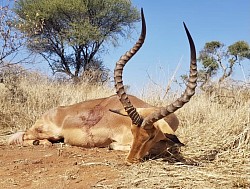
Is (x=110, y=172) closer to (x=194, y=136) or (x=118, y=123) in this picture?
(x=118, y=123)

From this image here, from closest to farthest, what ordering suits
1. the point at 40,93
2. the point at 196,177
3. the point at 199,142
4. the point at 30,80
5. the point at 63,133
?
the point at 196,177 → the point at 199,142 → the point at 63,133 → the point at 40,93 → the point at 30,80

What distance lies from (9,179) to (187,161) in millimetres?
2069

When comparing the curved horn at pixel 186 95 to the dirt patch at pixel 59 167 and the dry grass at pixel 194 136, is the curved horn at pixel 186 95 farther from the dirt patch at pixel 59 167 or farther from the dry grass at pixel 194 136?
the dirt patch at pixel 59 167

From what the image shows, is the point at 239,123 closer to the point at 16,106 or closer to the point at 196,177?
the point at 196,177

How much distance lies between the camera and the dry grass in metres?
3.97

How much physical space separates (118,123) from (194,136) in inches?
47.9

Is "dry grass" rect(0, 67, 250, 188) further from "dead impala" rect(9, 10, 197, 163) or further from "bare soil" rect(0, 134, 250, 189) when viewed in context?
"dead impala" rect(9, 10, 197, 163)

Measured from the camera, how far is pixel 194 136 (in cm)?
634

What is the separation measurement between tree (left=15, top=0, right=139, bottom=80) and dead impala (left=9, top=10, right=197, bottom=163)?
52.8ft

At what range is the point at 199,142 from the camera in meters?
5.87

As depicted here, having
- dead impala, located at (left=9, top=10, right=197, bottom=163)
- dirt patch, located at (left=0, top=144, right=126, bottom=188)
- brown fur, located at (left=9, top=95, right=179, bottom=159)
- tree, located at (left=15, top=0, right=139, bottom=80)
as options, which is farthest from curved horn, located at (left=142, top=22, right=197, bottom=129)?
tree, located at (left=15, top=0, right=139, bottom=80)

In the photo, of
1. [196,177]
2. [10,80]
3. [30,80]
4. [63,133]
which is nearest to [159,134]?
[196,177]

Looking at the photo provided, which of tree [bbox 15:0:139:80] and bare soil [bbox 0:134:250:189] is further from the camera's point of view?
tree [bbox 15:0:139:80]

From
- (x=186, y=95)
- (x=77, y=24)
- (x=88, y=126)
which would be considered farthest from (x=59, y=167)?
(x=77, y=24)
